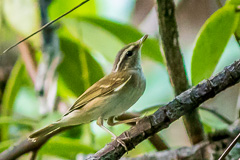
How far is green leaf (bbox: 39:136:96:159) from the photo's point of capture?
27.4 inches

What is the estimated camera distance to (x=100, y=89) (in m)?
0.47

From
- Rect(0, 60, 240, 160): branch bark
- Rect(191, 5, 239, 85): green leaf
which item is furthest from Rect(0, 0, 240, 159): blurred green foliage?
Rect(0, 60, 240, 160): branch bark

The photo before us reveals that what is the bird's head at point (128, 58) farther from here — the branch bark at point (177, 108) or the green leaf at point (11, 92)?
the green leaf at point (11, 92)

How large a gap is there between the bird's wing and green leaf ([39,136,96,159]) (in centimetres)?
23

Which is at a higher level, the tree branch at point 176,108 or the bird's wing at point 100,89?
the bird's wing at point 100,89

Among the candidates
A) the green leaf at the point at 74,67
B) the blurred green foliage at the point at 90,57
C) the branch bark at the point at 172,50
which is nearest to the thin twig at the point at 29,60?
the blurred green foliage at the point at 90,57

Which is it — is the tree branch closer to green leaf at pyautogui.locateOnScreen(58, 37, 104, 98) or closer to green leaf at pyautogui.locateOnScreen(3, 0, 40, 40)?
green leaf at pyautogui.locateOnScreen(58, 37, 104, 98)

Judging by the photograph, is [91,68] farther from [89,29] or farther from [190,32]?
[190,32]

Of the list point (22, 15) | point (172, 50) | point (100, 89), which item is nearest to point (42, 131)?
point (100, 89)

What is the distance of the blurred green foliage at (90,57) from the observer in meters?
0.56

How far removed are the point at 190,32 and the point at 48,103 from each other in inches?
28.8

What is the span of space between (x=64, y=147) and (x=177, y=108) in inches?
13.9

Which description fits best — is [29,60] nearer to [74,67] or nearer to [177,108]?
[74,67]

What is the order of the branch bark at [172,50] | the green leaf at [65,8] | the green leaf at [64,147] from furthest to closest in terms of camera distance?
the green leaf at [65,8] → the green leaf at [64,147] → the branch bark at [172,50]
